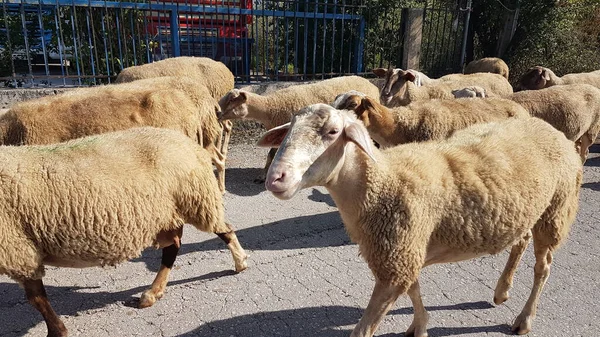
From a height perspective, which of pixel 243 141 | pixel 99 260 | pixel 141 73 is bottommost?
pixel 243 141

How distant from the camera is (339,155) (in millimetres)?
2518

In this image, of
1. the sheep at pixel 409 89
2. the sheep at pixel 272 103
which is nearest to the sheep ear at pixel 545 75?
the sheep at pixel 409 89

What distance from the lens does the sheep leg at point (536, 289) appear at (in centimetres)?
321

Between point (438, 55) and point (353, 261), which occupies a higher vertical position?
point (438, 55)

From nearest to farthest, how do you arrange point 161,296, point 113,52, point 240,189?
point 161,296 < point 240,189 < point 113,52

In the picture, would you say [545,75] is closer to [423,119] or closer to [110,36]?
[423,119]

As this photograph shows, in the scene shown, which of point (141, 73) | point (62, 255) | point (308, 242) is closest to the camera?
point (62, 255)

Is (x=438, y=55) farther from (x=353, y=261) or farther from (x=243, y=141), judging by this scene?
(x=353, y=261)

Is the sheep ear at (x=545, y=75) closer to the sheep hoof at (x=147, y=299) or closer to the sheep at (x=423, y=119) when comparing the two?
the sheep at (x=423, y=119)

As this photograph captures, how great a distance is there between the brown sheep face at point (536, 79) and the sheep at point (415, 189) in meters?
6.47

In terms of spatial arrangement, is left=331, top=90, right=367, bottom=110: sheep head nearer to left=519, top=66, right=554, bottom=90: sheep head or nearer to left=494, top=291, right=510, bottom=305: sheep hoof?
left=494, top=291, right=510, bottom=305: sheep hoof

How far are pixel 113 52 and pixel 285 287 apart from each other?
6.46 meters

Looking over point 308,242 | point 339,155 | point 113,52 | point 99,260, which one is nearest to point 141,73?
point 113,52

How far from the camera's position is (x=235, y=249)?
3875mm
